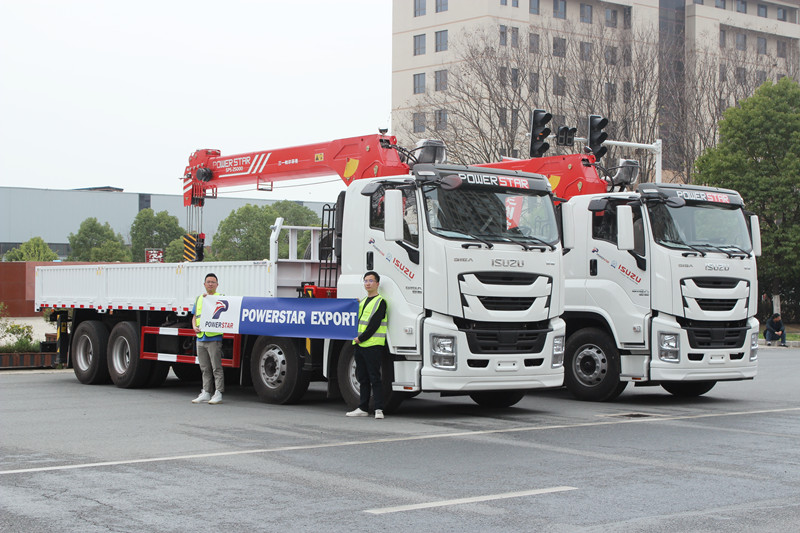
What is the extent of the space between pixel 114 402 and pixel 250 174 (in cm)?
517

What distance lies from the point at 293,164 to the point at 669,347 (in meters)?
6.93

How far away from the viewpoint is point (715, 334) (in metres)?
14.9

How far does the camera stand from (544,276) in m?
13.1

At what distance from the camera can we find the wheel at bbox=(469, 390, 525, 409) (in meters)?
14.3

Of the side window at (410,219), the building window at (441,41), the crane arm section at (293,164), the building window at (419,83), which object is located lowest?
the side window at (410,219)

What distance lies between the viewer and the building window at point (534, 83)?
43094 mm

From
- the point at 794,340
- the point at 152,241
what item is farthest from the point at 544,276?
the point at 152,241

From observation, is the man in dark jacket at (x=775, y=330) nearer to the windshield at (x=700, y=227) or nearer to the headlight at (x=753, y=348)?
the headlight at (x=753, y=348)

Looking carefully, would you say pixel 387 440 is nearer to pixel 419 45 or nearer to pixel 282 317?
pixel 282 317

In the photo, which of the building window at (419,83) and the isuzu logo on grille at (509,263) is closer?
the isuzu logo on grille at (509,263)

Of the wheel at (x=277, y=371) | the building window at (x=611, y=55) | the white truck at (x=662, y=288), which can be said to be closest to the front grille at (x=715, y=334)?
the white truck at (x=662, y=288)

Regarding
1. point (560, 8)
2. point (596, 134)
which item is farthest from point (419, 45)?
point (596, 134)

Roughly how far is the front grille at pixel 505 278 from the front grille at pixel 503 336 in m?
0.51

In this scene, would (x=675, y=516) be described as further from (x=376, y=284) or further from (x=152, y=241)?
(x=152, y=241)
